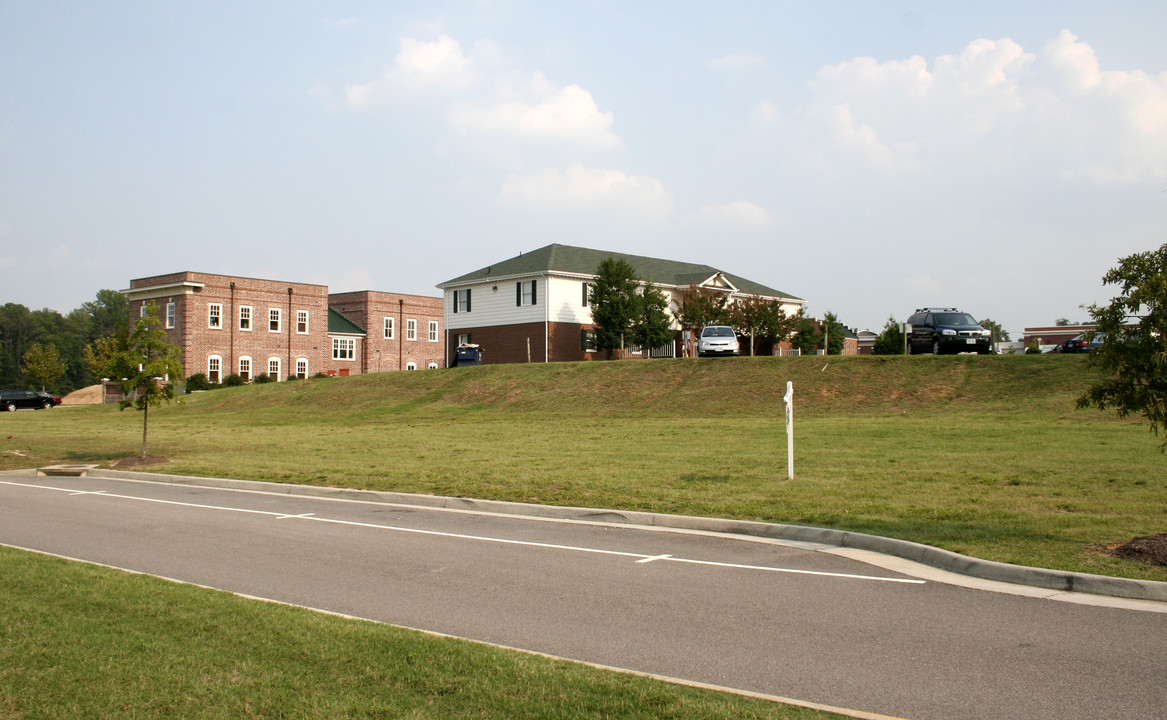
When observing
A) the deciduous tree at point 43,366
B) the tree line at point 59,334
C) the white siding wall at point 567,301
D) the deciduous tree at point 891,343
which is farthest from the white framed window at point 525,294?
the tree line at point 59,334

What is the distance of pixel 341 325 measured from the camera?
2857 inches

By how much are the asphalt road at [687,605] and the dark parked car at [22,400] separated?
4760 cm

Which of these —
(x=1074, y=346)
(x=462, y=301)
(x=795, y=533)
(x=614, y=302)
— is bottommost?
(x=795, y=533)

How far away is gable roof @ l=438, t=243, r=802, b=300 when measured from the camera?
5288 cm

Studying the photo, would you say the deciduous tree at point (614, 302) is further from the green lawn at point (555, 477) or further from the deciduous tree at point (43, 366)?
the deciduous tree at point (43, 366)

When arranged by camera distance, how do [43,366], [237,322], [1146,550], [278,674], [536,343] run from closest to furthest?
[278,674] < [1146,550] < [536,343] < [237,322] < [43,366]

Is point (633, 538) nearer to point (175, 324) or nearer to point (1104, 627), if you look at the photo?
point (1104, 627)

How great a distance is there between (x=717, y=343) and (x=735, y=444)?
20312mm

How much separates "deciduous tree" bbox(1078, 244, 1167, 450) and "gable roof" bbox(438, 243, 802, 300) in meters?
42.2

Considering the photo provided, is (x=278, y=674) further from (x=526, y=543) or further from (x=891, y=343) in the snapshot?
(x=891, y=343)

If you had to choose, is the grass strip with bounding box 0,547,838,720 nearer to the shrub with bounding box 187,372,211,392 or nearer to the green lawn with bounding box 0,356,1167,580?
the green lawn with bounding box 0,356,1167,580

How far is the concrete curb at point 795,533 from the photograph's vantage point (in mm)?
7984

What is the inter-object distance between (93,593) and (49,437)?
27.4 meters

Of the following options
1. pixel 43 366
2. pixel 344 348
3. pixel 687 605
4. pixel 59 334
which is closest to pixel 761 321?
pixel 344 348
